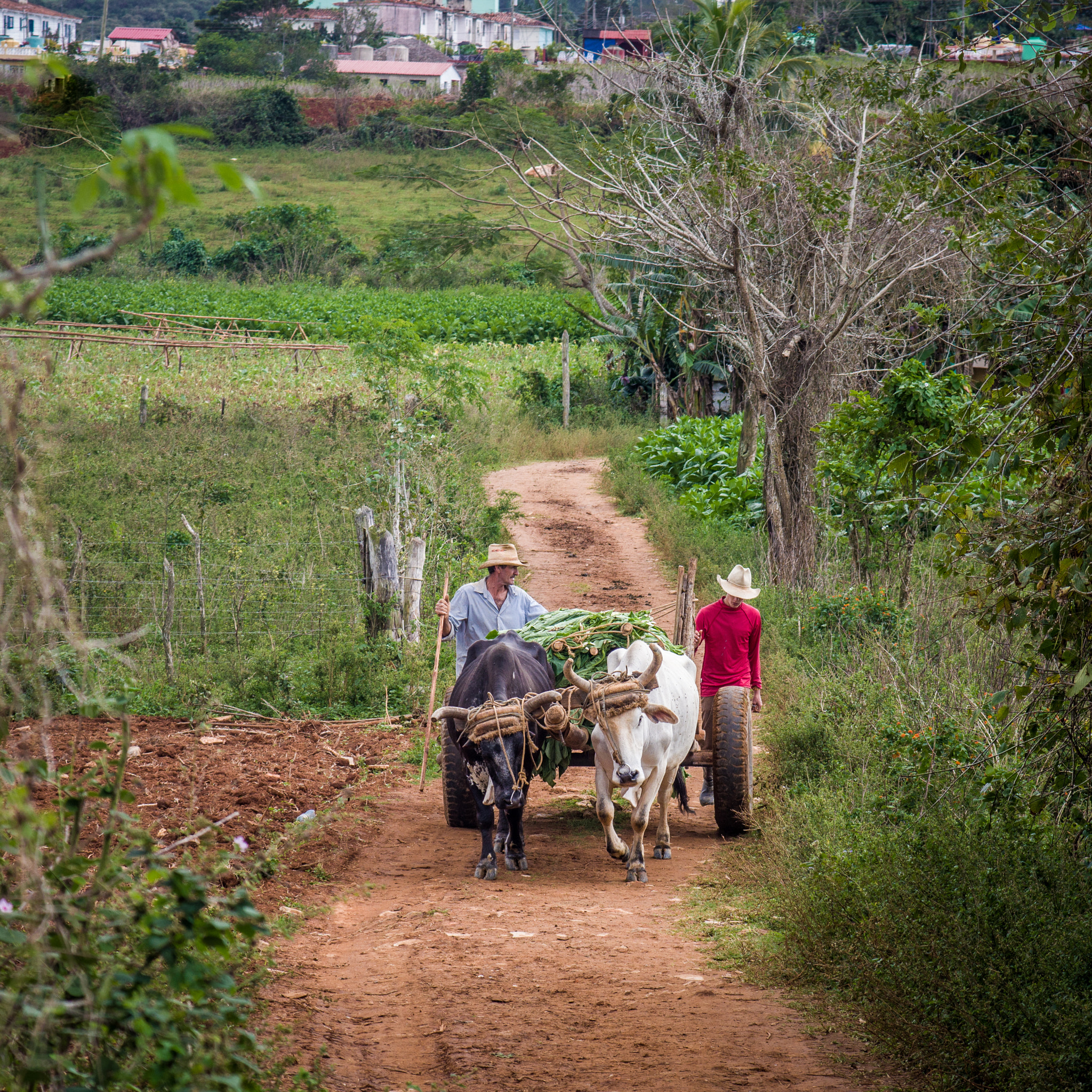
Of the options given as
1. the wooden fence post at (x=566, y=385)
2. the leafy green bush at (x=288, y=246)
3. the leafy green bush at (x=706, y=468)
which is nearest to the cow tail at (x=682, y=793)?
the leafy green bush at (x=706, y=468)

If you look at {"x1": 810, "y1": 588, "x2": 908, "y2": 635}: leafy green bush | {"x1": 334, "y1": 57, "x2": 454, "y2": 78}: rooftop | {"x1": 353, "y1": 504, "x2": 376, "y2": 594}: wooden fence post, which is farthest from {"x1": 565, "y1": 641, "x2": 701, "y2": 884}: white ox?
{"x1": 334, "y1": 57, "x2": 454, "y2": 78}: rooftop

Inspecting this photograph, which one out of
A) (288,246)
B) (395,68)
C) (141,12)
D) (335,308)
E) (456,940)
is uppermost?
(141,12)

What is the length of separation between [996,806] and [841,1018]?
1.24 m

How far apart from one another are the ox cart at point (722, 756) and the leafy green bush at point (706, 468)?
825 cm

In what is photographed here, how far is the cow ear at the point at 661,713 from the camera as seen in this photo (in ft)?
22.1

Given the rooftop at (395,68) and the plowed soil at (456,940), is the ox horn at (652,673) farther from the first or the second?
the rooftop at (395,68)

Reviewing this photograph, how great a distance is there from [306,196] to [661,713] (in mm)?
55134

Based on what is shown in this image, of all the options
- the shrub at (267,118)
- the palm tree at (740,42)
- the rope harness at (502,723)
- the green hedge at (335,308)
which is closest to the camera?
the rope harness at (502,723)

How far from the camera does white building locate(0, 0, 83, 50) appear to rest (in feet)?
264

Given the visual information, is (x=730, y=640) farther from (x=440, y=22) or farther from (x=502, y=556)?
(x=440, y=22)

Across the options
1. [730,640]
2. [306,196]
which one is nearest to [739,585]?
[730,640]

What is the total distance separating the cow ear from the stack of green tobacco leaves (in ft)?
1.75

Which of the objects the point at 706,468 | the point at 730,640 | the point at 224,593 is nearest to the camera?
the point at 730,640

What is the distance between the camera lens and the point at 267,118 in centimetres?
6078
